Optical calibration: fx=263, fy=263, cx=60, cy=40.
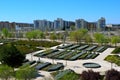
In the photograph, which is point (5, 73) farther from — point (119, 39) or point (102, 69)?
point (119, 39)

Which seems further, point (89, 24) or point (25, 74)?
point (89, 24)

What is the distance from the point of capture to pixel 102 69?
21.4 meters

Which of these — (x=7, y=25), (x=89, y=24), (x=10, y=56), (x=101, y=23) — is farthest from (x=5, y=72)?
(x=89, y=24)

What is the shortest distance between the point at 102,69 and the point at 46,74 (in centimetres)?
486

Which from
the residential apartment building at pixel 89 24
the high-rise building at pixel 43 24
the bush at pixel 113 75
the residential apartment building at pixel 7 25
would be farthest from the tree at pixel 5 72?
the high-rise building at pixel 43 24

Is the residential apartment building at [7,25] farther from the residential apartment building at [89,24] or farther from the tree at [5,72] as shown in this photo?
the tree at [5,72]

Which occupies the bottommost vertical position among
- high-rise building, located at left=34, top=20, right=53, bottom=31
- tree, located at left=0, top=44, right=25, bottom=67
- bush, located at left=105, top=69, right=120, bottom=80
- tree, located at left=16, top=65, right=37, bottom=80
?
tree, located at left=16, top=65, right=37, bottom=80

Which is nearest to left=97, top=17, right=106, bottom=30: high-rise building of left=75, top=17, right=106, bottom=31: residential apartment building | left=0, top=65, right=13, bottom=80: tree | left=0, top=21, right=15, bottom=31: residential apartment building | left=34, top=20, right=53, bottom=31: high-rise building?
left=75, top=17, right=106, bottom=31: residential apartment building

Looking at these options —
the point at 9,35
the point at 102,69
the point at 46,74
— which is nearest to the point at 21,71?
the point at 46,74

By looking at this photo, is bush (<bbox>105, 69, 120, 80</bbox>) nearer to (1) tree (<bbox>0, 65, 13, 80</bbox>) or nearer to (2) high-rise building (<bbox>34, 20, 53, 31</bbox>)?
(1) tree (<bbox>0, 65, 13, 80</bbox>)

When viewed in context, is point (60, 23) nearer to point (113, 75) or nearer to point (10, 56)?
point (10, 56)

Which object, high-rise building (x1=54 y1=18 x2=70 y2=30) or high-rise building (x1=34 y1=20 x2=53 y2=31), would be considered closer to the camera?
high-rise building (x1=54 y1=18 x2=70 y2=30)

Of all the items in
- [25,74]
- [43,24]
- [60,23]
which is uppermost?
[60,23]

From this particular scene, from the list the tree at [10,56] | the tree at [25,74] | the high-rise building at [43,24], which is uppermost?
the high-rise building at [43,24]
